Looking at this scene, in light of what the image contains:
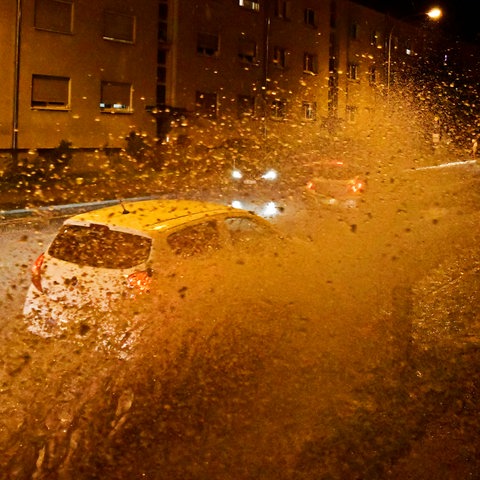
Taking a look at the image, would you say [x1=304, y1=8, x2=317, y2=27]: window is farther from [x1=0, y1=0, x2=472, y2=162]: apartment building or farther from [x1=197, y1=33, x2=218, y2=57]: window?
[x1=197, y1=33, x2=218, y2=57]: window

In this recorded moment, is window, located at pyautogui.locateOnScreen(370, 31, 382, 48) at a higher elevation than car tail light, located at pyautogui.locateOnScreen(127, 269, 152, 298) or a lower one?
higher

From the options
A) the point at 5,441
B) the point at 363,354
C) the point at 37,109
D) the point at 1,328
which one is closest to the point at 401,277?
the point at 363,354

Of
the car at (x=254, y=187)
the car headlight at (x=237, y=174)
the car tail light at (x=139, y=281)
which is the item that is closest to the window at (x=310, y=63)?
the car at (x=254, y=187)

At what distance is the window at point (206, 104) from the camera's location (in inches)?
1086

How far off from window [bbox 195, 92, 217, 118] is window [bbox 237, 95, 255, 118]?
102 centimetres

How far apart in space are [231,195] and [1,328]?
17.8 feet

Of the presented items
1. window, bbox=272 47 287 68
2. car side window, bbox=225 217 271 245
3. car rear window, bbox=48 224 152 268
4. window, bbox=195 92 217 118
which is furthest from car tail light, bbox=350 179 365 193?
window, bbox=272 47 287 68

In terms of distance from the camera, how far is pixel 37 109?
22.2 metres

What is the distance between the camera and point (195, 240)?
5293 mm

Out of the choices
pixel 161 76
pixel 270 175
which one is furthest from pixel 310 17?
pixel 270 175

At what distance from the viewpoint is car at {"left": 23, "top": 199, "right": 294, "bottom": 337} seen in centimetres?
492

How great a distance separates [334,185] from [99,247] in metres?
5.56

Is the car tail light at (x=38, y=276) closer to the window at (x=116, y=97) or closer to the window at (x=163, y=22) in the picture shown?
the window at (x=116, y=97)

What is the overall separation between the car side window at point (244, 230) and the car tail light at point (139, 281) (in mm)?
985
